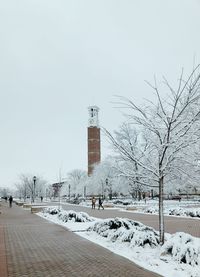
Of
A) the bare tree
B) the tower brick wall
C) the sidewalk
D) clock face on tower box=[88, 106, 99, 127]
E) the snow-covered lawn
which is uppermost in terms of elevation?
clock face on tower box=[88, 106, 99, 127]

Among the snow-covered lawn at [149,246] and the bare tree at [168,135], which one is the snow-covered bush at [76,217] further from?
the bare tree at [168,135]

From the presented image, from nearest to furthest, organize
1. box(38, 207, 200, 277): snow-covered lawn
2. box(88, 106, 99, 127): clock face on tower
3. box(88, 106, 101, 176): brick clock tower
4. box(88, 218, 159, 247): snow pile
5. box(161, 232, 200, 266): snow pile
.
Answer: box(38, 207, 200, 277): snow-covered lawn, box(161, 232, 200, 266): snow pile, box(88, 218, 159, 247): snow pile, box(88, 106, 101, 176): brick clock tower, box(88, 106, 99, 127): clock face on tower

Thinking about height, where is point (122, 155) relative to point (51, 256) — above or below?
above

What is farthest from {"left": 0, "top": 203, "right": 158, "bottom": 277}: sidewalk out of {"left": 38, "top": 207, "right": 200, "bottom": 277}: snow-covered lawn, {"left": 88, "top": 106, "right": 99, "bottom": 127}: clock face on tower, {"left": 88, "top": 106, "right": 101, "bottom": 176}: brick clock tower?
{"left": 88, "top": 106, "right": 99, "bottom": 127}: clock face on tower

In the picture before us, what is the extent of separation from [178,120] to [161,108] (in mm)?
656

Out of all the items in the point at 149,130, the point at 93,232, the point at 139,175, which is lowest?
the point at 93,232

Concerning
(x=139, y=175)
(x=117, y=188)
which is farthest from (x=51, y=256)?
(x=117, y=188)

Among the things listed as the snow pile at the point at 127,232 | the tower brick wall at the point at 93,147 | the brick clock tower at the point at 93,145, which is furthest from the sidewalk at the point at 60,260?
the tower brick wall at the point at 93,147

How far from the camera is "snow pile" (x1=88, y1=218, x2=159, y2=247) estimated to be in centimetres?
1109

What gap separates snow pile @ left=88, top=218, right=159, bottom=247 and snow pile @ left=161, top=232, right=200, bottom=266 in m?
1.48

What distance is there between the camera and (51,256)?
33.1ft

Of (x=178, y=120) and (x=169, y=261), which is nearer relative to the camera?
(x=169, y=261)

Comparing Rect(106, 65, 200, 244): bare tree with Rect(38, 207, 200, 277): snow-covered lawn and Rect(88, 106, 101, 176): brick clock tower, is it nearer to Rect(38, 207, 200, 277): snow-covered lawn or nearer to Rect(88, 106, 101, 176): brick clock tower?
Rect(38, 207, 200, 277): snow-covered lawn

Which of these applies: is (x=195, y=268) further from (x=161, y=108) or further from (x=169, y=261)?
(x=161, y=108)
